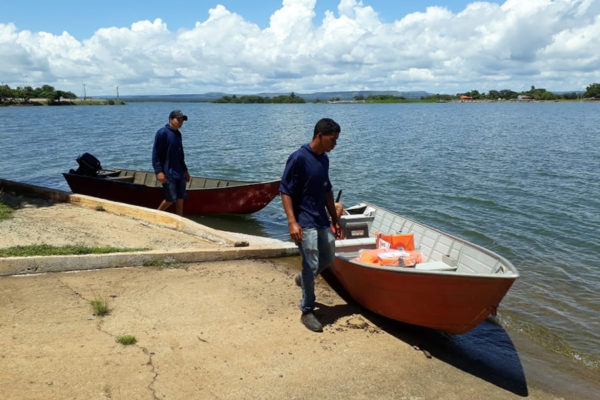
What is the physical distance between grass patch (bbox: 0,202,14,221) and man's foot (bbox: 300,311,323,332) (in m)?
6.45

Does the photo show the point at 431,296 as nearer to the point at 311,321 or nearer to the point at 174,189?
the point at 311,321

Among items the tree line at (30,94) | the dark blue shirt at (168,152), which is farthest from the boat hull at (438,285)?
the tree line at (30,94)

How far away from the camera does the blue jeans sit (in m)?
5.13

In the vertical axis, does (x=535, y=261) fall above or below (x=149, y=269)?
below

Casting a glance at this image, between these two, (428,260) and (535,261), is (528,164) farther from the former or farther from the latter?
(428,260)

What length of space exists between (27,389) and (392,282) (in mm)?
3622

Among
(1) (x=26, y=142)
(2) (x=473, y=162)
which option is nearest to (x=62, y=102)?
(1) (x=26, y=142)

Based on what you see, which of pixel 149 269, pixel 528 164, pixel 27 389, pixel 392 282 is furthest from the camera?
pixel 528 164

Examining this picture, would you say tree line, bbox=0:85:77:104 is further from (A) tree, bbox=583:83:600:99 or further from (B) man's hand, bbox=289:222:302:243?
(A) tree, bbox=583:83:600:99

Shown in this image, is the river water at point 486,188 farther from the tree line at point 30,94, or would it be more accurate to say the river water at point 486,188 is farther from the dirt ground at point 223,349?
the tree line at point 30,94

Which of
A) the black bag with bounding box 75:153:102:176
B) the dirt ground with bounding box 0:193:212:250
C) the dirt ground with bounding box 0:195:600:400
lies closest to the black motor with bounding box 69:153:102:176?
the black bag with bounding box 75:153:102:176

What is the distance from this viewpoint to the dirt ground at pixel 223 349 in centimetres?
415

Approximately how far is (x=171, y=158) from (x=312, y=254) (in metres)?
4.68

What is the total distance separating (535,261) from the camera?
9992 millimetres
